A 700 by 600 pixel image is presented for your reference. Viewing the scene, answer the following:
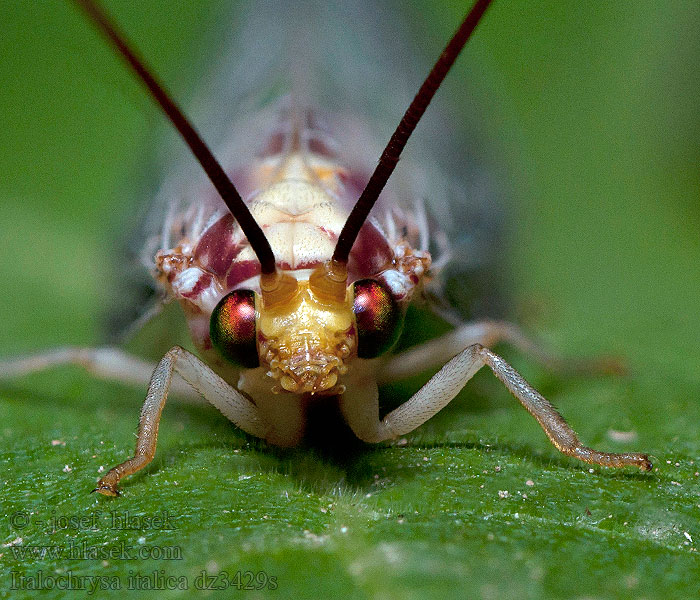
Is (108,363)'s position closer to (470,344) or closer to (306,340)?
(306,340)

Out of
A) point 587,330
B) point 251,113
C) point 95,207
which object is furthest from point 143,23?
point 587,330

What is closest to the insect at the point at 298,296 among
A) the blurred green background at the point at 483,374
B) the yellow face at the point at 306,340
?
the yellow face at the point at 306,340

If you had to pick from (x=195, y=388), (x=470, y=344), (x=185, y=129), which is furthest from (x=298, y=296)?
(x=470, y=344)

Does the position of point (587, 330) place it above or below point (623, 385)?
above

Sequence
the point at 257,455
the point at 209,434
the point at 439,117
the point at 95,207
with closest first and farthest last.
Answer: the point at 257,455
the point at 209,434
the point at 439,117
the point at 95,207

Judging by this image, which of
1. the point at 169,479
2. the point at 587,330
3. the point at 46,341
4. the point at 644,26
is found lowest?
the point at 169,479

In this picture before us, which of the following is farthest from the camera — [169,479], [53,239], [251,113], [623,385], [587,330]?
[53,239]

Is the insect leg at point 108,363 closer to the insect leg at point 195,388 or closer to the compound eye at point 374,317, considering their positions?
the insect leg at point 195,388

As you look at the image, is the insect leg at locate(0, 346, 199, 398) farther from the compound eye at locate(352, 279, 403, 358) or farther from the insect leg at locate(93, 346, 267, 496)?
the compound eye at locate(352, 279, 403, 358)

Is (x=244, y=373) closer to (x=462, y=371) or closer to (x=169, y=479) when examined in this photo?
(x=169, y=479)
